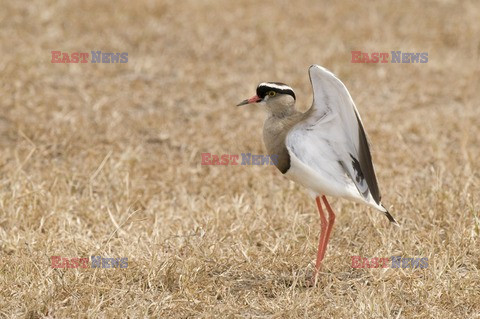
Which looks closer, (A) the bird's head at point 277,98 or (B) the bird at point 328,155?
(B) the bird at point 328,155

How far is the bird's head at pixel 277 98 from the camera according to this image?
460cm

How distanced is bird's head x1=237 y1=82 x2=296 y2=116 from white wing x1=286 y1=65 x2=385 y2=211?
0.24m

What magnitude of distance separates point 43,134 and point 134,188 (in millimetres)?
1203

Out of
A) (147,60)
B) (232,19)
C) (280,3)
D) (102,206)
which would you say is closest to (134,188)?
(102,206)

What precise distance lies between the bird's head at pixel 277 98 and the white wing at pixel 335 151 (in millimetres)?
243

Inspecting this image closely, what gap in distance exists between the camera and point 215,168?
21.2 feet
